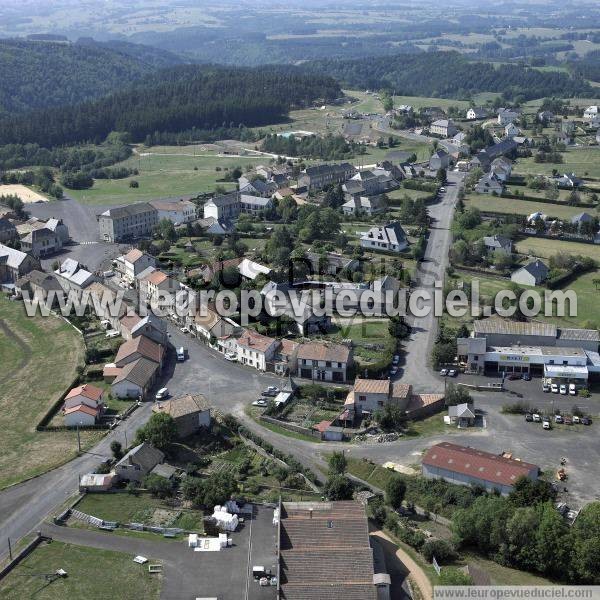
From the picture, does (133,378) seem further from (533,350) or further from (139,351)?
(533,350)

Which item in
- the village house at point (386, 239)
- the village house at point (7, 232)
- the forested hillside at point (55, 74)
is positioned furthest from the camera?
the forested hillside at point (55, 74)

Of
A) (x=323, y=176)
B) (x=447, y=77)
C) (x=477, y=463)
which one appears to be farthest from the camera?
(x=447, y=77)

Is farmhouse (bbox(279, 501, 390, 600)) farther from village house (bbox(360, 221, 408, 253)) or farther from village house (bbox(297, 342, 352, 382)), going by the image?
village house (bbox(360, 221, 408, 253))

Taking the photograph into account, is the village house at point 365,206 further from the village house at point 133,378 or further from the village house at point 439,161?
the village house at point 133,378

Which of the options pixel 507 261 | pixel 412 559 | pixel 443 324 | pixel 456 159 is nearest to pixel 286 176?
pixel 456 159

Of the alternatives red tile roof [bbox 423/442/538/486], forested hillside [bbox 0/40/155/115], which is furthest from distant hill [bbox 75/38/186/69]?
red tile roof [bbox 423/442/538/486]

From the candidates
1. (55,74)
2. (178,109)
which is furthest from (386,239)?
(55,74)

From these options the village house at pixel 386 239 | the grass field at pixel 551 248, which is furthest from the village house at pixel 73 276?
the grass field at pixel 551 248
